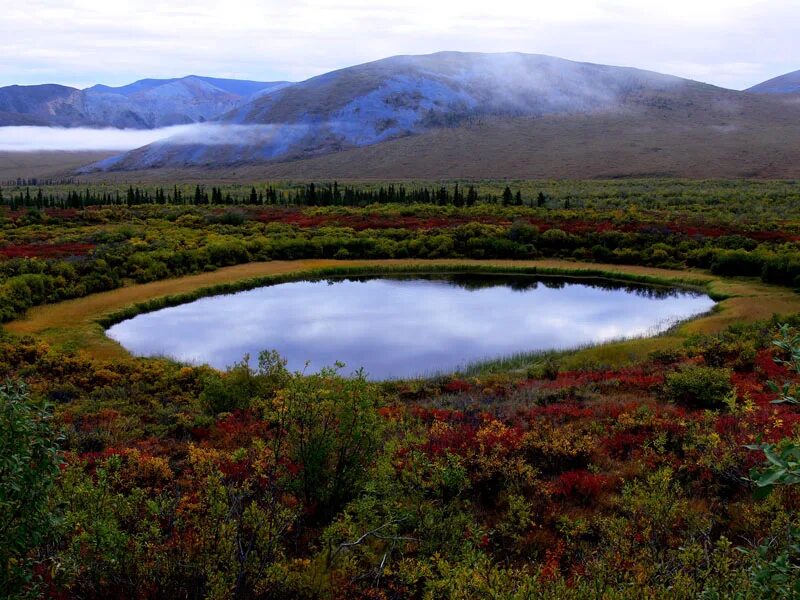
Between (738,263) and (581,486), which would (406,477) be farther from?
(738,263)

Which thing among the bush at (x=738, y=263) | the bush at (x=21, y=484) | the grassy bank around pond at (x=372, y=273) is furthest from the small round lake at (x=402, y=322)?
the bush at (x=21, y=484)

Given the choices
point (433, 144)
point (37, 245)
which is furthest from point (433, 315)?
point (433, 144)

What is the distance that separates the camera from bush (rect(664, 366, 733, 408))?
1299 centimetres

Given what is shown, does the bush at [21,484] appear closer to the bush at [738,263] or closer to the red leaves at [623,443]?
the red leaves at [623,443]

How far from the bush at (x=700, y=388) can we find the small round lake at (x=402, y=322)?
7.67 m

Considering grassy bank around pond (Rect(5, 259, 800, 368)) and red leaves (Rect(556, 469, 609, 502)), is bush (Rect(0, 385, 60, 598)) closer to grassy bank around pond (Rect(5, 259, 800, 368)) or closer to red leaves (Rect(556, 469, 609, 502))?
red leaves (Rect(556, 469, 609, 502))

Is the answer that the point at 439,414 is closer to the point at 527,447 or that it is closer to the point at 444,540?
the point at 527,447

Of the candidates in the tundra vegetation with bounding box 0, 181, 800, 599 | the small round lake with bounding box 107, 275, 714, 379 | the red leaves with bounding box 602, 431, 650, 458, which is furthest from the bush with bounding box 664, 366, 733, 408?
the small round lake with bounding box 107, 275, 714, 379

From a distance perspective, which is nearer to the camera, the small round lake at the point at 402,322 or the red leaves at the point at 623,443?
the red leaves at the point at 623,443

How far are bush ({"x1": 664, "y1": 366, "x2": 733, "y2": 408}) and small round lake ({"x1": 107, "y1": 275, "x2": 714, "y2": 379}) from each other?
25.2ft

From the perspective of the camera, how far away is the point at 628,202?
7256 cm

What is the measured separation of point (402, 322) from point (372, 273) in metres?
12.2

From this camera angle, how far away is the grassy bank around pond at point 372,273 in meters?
20.9

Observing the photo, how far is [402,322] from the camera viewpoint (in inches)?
1010
